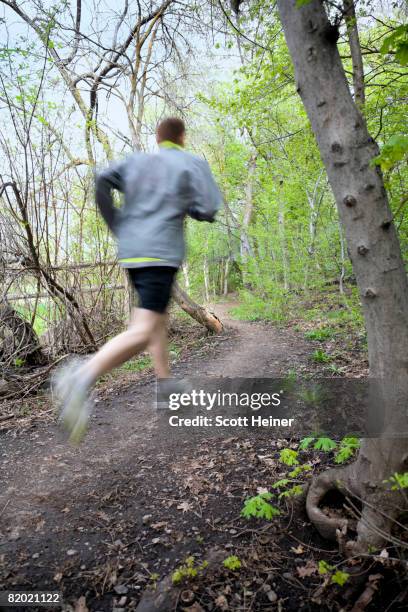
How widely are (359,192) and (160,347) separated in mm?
1499

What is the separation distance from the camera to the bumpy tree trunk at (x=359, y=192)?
189 cm

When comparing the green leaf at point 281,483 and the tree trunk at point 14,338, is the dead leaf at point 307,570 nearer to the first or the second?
the green leaf at point 281,483

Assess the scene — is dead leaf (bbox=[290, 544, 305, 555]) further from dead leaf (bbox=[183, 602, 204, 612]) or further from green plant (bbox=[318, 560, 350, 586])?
dead leaf (bbox=[183, 602, 204, 612])

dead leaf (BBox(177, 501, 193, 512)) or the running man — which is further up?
the running man

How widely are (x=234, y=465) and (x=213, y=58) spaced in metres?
6.75

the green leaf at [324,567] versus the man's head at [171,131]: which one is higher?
the man's head at [171,131]

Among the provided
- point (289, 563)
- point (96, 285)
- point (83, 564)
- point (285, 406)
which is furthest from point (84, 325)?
point (289, 563)

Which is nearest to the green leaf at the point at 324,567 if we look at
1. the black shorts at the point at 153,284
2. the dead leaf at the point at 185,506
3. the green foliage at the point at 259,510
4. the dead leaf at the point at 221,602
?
the green foliage at the point at 259,510

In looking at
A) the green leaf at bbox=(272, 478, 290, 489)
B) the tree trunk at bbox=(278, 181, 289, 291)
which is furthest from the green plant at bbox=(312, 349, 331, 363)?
the tree trunk at bbox=(278, 181, 289, 291)

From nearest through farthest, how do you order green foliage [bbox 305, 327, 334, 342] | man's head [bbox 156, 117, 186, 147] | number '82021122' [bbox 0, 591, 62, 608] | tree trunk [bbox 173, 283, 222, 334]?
number '82021122' [bbox 0, 591, 62, 608] → man's head [bbox 156, 117, 186, 147] → green foliage [bbox 305, 327, 334, 342] → tree trunk [bbox 173, 283, 222, 334]

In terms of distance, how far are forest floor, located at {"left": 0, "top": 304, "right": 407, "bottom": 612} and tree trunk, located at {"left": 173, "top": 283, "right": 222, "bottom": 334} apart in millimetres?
4114

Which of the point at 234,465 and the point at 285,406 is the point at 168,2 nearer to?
the point at 285,406

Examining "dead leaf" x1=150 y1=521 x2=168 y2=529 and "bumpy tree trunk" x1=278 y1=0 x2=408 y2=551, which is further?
"dead leaf" x1=150 y1=521 x2=168 y2=529

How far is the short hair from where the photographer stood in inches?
95.3
